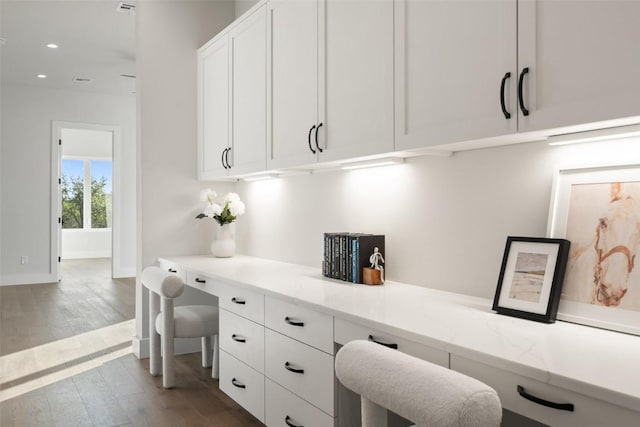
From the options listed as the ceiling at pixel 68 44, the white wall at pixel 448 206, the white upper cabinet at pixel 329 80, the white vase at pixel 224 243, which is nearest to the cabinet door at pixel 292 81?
the white upper cabinet at pixel 329 80

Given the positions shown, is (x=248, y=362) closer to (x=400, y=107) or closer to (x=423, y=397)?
(x=400, y=107)

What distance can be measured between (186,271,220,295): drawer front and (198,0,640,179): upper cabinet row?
0.72 metres

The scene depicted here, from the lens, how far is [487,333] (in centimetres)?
138

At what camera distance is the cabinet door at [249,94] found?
2.87m

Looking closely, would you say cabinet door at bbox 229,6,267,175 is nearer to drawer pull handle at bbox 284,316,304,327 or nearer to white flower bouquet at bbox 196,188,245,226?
white flower bouquet at bbox 196,188,245,226

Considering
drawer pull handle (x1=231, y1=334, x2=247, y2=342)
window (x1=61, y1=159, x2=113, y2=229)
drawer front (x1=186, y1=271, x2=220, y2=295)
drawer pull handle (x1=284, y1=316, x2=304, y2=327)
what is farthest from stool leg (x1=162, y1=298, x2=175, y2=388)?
window (x1=61, y1=159, x2=113, y2=229)

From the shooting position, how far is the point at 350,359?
116 cm

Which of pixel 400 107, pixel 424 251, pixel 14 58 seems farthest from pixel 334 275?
pixel 14 58

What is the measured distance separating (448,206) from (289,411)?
109cm

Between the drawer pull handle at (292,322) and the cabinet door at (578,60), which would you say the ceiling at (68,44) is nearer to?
the drawer pull handle at (292,322)

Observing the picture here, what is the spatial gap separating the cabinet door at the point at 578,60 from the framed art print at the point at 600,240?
0.99 ft

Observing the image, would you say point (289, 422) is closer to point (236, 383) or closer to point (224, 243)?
point (236, 383)

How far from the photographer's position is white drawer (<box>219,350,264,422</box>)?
2.26 metres

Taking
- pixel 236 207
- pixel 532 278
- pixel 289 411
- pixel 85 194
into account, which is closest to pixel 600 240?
pixel 532 278
